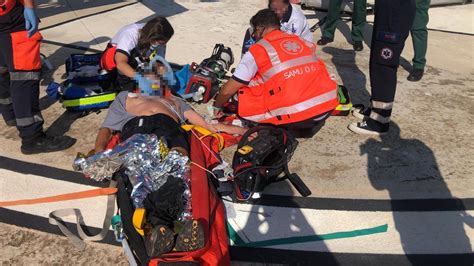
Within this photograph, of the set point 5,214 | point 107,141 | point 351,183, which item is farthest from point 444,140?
point 5,214

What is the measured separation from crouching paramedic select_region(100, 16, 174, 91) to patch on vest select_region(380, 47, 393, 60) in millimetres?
2093

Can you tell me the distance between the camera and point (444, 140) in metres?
4.30

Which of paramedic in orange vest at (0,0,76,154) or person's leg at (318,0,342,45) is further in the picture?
person's leg at (318,0,342,45)

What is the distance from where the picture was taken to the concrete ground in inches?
118

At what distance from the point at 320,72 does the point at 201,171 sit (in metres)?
1.52

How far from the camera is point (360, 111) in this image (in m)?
4.74

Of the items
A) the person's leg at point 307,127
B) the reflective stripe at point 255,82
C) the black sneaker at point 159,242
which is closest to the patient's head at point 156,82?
the reflective stripe at point 255,82

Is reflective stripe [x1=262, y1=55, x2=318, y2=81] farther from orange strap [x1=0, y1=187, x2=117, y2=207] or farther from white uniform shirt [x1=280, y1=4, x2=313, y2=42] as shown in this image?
orange strap [x1=0, y1=187, x2=117, y2=207]

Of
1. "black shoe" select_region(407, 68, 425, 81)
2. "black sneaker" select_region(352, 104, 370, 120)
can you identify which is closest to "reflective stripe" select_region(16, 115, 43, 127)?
"black sneaker" select_region(352, 104, 370, 120)

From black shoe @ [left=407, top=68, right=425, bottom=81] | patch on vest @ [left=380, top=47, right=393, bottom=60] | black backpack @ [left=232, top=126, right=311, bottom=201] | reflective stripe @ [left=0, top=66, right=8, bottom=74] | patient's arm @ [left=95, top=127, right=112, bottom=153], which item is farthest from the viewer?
black shoe @ [left=407, top=68, right=425, bottom=81]

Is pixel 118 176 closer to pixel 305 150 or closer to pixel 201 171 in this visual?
pixel 201 171

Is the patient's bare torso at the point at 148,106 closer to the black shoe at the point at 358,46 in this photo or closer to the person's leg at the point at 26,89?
the person's leg at the point at 26,89

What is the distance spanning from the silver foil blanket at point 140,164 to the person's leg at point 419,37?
391 centimetres

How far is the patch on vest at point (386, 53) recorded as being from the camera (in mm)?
4143
